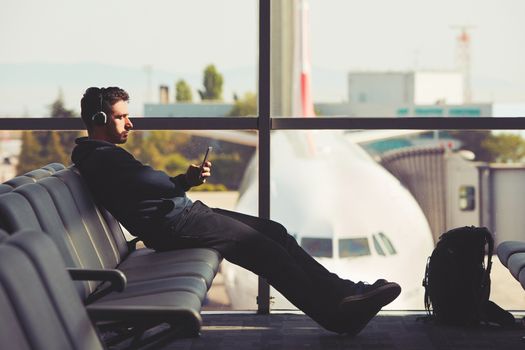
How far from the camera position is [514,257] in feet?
12.2

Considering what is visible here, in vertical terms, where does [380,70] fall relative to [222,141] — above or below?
above

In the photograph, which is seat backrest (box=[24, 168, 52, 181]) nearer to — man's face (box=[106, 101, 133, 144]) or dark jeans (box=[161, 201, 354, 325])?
man's face (box=[106, 101, 133, 144])

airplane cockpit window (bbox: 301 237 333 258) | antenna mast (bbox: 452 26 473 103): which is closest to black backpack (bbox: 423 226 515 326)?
antenna mast (bbox: 452 26 473 103)

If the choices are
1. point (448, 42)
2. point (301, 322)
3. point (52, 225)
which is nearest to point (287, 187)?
point (448, 42)

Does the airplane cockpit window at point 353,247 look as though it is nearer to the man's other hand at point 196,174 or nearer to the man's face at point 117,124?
the man's other hand at point 196,174

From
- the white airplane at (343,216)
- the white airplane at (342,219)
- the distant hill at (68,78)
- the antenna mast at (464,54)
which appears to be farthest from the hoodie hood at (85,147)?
the antenna mast at (464,54)

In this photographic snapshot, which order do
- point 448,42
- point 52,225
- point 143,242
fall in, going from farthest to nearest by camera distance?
point 448,42
point 143,242
point 52,225

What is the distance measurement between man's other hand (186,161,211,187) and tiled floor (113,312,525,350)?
67cm

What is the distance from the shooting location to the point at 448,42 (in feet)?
35.9

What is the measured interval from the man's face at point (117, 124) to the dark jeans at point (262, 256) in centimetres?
39

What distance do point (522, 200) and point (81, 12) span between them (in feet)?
19.0

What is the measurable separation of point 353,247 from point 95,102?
22.0 feet

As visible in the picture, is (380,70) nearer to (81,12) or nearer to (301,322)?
(81,12)

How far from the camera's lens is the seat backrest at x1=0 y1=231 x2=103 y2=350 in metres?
1.68
